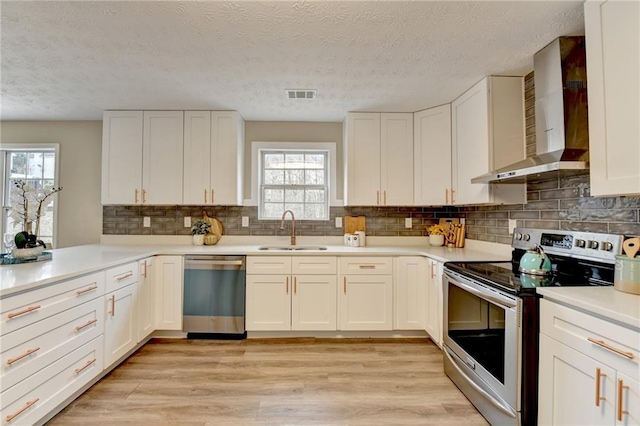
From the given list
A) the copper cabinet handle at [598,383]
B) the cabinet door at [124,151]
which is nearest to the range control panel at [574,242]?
the copper cabinet handle at [598,383]

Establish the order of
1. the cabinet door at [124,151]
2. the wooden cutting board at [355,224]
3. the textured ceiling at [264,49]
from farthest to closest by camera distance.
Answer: the wooden cutting board at [355,224] → the cabinet door at [124,151] → the textured ceiling at [264,49]

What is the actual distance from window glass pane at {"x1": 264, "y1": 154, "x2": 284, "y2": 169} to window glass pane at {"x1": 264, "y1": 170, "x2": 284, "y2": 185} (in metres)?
0.06

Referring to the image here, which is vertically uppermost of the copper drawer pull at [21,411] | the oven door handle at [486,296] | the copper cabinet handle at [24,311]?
the oven door handle at [486,296]

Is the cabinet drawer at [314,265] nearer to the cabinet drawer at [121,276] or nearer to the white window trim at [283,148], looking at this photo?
the white window trim at [283,148]

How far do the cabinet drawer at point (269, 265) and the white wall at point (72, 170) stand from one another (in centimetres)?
203

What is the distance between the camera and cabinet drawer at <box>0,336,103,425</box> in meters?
1.41

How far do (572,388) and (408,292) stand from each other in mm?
1575

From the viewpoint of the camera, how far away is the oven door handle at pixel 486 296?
1506mm

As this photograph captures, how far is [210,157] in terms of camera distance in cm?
313

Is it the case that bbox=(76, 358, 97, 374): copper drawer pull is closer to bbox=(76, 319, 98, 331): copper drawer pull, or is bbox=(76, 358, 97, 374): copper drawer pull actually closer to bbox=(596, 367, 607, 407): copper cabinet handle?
bbox=(76, 319, 98, 331): copper drawer pull

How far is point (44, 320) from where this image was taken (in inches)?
62.7

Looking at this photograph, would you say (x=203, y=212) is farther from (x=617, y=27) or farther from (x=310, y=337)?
(x=617, y=27)

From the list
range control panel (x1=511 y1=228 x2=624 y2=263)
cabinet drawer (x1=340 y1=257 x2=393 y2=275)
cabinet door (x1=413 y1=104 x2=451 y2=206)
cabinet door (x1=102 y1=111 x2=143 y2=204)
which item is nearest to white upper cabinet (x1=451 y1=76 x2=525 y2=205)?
range control panel (x1=511 y1=228 x2=624 y2=263)

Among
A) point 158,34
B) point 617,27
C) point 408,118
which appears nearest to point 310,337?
point 408,118
